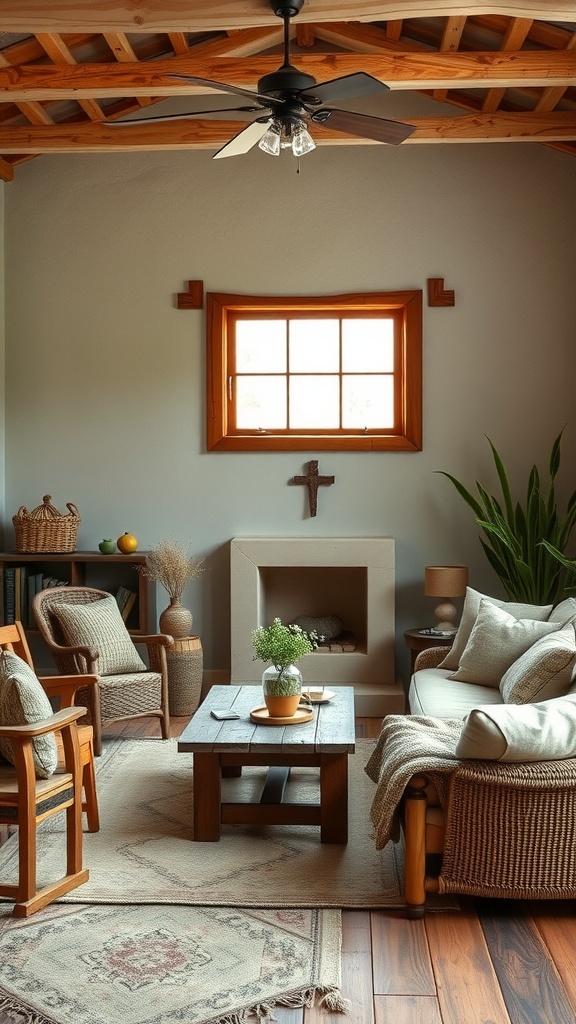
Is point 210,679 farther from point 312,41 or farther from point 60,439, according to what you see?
point 312,41

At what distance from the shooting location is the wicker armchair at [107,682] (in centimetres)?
534

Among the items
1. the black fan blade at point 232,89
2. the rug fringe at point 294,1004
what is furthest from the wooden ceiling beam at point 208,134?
the rug fringe at point 294,1004

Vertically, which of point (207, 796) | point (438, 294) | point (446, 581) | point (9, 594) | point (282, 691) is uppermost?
point (438, 294)

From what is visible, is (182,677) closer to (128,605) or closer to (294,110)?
(128,605)

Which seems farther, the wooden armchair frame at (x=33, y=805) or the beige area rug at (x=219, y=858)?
the beige area rug at (x=219, y=858)

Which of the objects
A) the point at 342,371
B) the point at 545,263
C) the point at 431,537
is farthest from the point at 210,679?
the point at 545,263

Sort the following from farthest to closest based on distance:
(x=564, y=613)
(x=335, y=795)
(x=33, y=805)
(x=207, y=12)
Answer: (x=564, y=613)
(x=207, y=12)
(x=335, y=795)
(x=33, y=805)

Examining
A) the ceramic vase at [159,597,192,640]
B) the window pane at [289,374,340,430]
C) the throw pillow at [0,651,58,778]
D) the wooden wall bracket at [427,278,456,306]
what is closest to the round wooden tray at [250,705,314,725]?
the throw pillow at [0,651,58,778]

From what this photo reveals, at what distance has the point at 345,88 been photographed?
346 centimetres

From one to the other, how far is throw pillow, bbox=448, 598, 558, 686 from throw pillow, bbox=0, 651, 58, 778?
2203mm

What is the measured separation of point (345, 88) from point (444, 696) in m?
2.68

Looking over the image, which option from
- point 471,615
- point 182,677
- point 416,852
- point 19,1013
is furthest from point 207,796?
point 182,677

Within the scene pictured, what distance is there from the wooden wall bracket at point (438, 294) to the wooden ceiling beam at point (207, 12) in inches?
94.7

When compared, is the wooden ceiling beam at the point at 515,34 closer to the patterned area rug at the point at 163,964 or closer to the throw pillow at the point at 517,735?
the throw pillow at the point at 517,735
